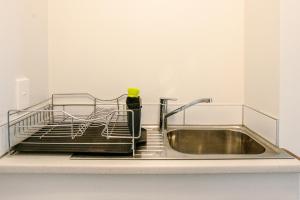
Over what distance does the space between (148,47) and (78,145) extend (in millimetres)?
673

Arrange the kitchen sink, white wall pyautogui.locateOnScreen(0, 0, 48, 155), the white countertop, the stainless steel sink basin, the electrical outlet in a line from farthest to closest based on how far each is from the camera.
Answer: the stainless steel sink basin < the kitchen sink < the electrical outlet < white wall pyautogui.locateOnScreen(0, 0, 48, 155) < the white countertop

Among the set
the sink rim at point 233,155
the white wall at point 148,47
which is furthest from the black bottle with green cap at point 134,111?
the white wall at point 148,47

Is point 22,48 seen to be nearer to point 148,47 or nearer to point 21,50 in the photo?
point 21,50

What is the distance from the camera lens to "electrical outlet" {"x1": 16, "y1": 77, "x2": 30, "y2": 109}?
133 cm

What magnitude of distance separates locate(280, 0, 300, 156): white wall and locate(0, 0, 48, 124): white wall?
1034 millimetres

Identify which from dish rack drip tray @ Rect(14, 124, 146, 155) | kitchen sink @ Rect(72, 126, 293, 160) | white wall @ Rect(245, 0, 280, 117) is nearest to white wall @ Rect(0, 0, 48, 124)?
dish rack drip tray @ Rect(14, 124, 146, 155)

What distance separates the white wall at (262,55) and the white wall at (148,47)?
0.09 meters

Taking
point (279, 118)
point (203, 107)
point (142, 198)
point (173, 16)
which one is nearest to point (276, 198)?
point (279, 118)

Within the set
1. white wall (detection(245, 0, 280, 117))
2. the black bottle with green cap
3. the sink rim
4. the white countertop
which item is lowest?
the white countertop

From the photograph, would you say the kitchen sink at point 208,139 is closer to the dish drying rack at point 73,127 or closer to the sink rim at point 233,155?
the sink rim at point 233,155

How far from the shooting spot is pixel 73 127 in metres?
1.56

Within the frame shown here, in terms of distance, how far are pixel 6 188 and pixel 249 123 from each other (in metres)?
1.13

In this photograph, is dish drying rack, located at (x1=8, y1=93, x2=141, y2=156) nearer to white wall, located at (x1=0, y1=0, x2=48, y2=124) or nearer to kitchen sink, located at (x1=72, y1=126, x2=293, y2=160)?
white wall, located at (x1=0, y1=0, x2=48, y2=124)

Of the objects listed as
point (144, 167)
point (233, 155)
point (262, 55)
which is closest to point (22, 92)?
point (144, 167)
